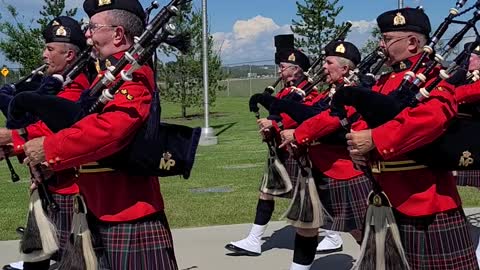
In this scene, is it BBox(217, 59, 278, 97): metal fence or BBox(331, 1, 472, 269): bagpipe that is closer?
BBox(331, 1, 472, 269): bagpipe

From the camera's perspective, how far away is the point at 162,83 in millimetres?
25469

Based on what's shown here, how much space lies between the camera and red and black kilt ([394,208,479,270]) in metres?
3.17

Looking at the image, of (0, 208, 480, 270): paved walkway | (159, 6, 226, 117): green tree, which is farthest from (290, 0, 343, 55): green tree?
(0, 208, 480, 270): paved walkway

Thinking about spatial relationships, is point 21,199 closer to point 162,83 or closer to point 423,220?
point 423,220

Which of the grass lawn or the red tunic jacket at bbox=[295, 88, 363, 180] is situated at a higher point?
the red tunic jacket at bbox=[295, 88, 363, 180]

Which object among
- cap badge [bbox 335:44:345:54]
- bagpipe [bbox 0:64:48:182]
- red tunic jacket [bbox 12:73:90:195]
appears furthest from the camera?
cap badge [bbox 335:44:345:54]

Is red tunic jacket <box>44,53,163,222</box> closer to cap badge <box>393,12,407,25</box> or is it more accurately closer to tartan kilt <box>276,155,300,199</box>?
cap badge <box>393,12,407,25</box>

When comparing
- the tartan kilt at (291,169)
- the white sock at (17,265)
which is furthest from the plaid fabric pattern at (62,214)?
the tartan kilt at (291,169)

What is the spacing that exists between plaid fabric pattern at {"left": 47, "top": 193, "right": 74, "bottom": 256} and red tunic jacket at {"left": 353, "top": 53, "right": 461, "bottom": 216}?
1.85 m

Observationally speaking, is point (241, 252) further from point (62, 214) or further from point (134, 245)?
point (134, 245)

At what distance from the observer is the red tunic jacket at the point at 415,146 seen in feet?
9.59

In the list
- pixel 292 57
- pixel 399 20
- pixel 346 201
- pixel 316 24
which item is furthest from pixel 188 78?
pixel 399 20

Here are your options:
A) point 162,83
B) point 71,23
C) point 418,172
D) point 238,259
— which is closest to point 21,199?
point 238,259

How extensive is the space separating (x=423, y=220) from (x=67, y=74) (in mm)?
2055
